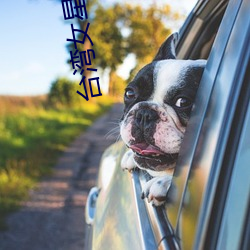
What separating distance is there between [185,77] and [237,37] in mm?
479

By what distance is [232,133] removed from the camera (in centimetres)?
110

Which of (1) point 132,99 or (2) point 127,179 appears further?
(2) point 127,179

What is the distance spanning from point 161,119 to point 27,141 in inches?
316

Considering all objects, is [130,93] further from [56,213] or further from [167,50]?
[56,213]

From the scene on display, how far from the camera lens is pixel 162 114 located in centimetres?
162

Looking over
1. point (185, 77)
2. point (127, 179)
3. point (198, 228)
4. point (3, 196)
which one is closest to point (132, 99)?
point (185, 77)

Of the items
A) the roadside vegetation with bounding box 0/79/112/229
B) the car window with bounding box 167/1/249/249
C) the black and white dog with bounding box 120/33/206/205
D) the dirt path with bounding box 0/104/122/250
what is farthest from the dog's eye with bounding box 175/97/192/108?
the roadside vegetation with bounding box 0/79/112/229

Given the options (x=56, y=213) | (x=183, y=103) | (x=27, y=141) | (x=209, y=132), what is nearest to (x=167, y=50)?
(x=183, y=103)

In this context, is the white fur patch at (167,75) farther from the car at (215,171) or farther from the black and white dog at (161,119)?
the car at (215,171)

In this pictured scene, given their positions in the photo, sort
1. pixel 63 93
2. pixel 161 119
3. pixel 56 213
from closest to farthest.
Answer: pixel 161 119
pixel 56 213
pixel 63 93

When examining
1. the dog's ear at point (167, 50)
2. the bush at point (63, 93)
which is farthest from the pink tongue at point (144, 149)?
the bush at point (63, 93)

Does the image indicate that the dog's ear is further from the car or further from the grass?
the grass

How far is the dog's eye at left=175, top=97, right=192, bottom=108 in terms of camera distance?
1634 millimetres

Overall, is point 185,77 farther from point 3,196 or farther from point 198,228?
point 3,196
